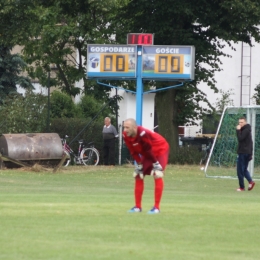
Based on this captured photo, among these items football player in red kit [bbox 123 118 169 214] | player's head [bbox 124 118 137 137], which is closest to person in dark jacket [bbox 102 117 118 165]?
football player in red kit [bbox 123 118 169 214]

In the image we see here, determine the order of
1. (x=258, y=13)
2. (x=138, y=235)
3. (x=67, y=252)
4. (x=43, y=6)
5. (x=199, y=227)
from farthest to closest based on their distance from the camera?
1. (x=43, y=6)
2. (x=258, y=13)
3. (x=199, y=227)
4. (x=138, y=235)
5. (x=67, y=252)

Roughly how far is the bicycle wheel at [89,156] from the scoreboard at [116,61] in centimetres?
517

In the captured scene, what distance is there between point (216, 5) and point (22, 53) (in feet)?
40.9

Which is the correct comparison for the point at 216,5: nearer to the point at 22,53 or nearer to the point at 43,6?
the point at 43,6

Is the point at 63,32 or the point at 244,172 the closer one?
the point at 244,172

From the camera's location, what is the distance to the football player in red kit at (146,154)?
1293 centimetres

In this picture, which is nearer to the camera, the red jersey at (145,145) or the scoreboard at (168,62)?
the red jersey at (145,145)

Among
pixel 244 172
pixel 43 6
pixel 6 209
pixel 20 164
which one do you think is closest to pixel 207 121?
pixel 43 6

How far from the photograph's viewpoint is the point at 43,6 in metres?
35.4

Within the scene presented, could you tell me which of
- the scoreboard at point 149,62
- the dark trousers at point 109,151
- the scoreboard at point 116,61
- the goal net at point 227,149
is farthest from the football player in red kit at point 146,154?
the dark trousers at point 109,151

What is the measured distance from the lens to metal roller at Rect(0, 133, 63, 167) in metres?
28.5

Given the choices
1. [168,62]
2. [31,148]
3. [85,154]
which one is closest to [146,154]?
[31,148]

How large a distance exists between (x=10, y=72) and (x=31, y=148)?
16.2 meters

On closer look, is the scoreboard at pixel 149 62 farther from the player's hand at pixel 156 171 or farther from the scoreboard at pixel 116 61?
the player's hand at pixel 156 171
